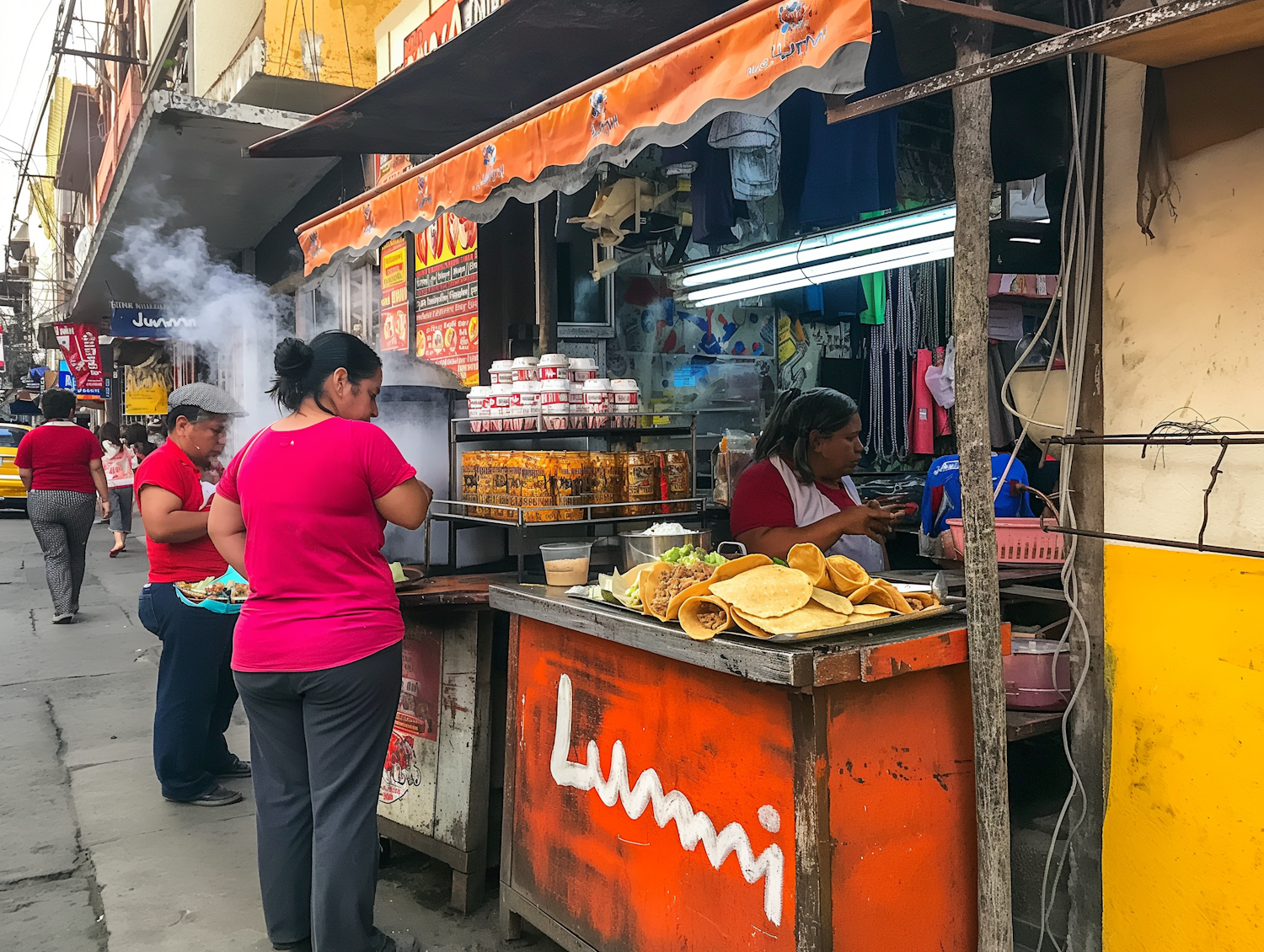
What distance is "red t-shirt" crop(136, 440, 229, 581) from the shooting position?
4.18 meters

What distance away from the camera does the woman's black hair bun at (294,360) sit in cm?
291

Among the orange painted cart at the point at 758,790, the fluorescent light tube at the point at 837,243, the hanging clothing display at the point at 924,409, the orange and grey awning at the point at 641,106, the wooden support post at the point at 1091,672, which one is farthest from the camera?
the hanging clothing display at the point at 924,409

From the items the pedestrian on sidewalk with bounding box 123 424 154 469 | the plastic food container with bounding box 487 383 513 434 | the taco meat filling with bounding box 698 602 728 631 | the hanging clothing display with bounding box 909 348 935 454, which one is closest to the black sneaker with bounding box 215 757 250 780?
the plastic food container with bounding box 487 383 513 434

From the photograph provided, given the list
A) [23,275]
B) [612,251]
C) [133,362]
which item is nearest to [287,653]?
[612,251]

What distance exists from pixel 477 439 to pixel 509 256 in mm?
2372

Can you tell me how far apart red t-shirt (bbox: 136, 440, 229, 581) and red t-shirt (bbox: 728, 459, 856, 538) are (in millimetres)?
2358

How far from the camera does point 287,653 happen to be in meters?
2.83

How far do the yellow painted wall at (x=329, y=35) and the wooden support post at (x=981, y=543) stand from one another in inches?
271

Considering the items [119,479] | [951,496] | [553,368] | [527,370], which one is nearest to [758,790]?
[553,368]

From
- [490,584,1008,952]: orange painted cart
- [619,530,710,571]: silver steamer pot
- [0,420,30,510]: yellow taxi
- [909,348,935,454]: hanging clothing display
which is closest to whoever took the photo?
[490,584,1008,952]: orange painted cart

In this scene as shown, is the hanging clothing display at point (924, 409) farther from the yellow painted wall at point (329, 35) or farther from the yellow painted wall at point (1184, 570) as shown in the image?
the yellow painted wall at point (329, 35)

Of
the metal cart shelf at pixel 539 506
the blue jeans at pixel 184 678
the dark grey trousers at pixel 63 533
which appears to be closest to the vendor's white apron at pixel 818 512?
the metal cart shelf at pixel 539 506

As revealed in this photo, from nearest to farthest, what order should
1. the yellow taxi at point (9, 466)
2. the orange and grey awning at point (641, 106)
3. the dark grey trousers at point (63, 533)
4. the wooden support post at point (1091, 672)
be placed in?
the orange and grey awning at point (641, 106) < the wooden support post at point (1091, 672) < the dark grey trousers at point (63, 533) < the yellow taxi at point (9, 466)

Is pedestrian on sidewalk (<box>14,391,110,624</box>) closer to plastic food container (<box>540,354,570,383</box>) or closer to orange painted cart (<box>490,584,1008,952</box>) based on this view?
plastic food container (<box>540,354,570,383</box>)
